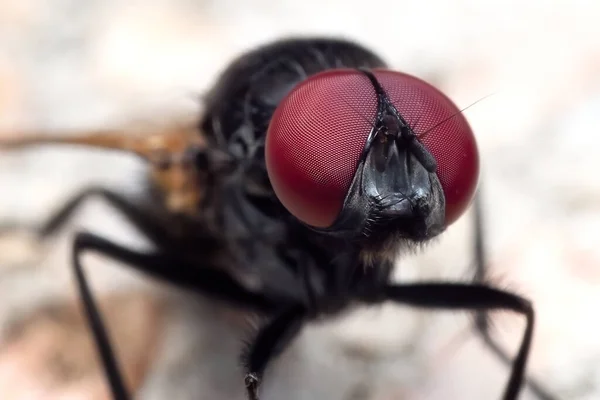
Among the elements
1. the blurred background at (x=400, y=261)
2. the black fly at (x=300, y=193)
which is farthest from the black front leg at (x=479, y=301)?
the blurred background at (x=400, y=261)

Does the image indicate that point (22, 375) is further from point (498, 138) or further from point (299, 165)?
point (498, 138)

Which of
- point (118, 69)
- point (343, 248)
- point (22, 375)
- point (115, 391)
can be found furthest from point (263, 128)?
point (118, 69)

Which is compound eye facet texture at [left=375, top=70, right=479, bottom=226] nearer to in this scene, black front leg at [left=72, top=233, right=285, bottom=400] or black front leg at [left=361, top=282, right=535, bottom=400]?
black front leg at [left=361, top=282, right=535, bottom=400]

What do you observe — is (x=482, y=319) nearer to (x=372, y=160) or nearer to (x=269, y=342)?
(x=269, y=342)

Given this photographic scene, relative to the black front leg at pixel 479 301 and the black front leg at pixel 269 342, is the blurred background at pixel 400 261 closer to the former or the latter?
the black front leg at pixel 479 301

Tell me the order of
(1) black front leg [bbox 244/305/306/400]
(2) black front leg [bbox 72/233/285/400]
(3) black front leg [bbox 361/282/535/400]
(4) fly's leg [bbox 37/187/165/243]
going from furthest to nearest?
(4) fly's leg [bbox 37/187/165/243] < (2) black front leg [bbox 72/233/285/400] < (3) black front leg [bbox 361/282/535/400] < (1) black front leg [bbox 244/305/306/400]

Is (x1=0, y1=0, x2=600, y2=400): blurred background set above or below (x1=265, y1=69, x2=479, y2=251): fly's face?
below

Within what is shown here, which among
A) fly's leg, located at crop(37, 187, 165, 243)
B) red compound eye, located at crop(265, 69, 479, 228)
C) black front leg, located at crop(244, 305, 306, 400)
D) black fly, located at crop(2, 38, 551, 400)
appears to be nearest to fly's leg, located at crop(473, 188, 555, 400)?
black fly, located at crop(2, 38, 551, 400)
